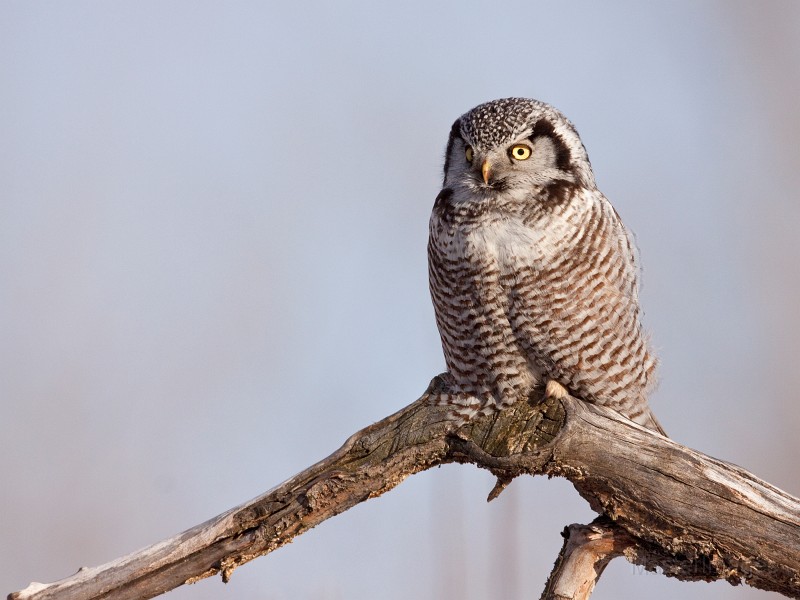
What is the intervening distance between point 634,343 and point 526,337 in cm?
52

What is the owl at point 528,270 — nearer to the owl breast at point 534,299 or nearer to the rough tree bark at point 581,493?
the owl breast at point 534,299

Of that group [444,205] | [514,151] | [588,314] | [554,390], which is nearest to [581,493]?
[554,390]

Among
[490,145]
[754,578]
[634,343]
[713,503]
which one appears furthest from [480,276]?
[754,578]

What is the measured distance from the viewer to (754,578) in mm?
2869

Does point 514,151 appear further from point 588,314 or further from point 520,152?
point 588,314

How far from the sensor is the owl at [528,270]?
11.3 ft

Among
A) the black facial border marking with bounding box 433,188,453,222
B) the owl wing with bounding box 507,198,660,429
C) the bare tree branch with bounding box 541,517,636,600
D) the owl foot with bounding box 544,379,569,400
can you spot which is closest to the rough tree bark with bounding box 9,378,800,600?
the bare tree branch with bounding box 541,517,636,600

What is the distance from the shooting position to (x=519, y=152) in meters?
3.60

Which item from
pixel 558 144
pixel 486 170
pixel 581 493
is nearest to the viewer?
pixel 581 493

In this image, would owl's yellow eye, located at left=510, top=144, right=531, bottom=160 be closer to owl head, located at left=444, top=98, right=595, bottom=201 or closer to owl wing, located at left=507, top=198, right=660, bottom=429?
owl head, located at left=444, top=98, right=595, bottom=201

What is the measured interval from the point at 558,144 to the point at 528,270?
63 centimetres

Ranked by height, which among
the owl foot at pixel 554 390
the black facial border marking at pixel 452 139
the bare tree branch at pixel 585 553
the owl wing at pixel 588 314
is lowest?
the bare tree branch at pixel 585 553

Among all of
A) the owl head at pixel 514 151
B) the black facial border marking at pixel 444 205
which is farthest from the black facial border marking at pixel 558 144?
the black facial border marking at pixel 444 205

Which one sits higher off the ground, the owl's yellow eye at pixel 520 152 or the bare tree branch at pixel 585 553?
the owl's yellow eye at pixel 520 152
